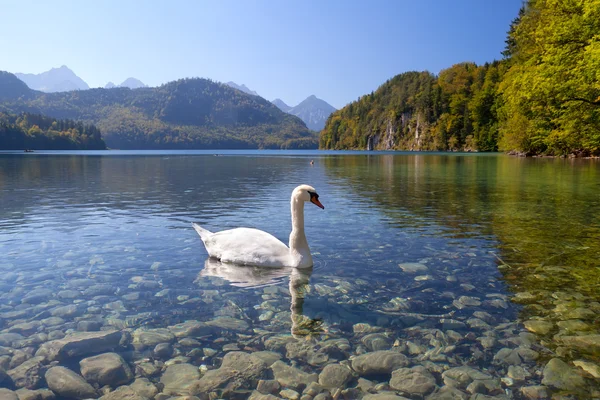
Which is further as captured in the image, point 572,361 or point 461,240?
point 461,240

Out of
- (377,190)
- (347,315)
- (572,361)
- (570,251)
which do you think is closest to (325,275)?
(347,315)

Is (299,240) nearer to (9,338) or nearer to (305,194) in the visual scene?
(305,194)

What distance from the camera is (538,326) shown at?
6.17 m

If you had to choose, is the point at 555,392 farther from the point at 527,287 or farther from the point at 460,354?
the point at 527,287

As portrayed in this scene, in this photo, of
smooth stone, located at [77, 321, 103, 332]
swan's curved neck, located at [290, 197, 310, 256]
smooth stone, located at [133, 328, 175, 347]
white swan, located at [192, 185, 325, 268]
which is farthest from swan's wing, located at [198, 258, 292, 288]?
smooth stone, located at [77, 321, 103, 332]

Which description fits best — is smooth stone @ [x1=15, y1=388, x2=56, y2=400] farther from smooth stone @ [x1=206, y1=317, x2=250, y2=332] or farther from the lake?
smooth stone @ [x1=206, y1=317, x2=250, y2=332]

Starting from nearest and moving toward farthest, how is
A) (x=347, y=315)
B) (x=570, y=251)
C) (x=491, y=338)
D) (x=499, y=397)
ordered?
(x=499, y=397), (x=491, y=338), (x=347, y=315), (x=570, y=251)

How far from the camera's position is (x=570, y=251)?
10.6m

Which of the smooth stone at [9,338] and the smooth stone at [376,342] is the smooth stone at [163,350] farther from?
the smooth stone at [376,342]

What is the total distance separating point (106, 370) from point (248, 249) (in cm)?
474

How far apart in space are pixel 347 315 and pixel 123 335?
3.27m

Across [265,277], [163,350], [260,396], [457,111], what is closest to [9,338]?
[163,350]

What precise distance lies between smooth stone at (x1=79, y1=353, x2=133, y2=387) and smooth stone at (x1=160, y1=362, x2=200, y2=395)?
0.43 meters

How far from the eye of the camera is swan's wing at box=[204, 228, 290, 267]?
9367mm
